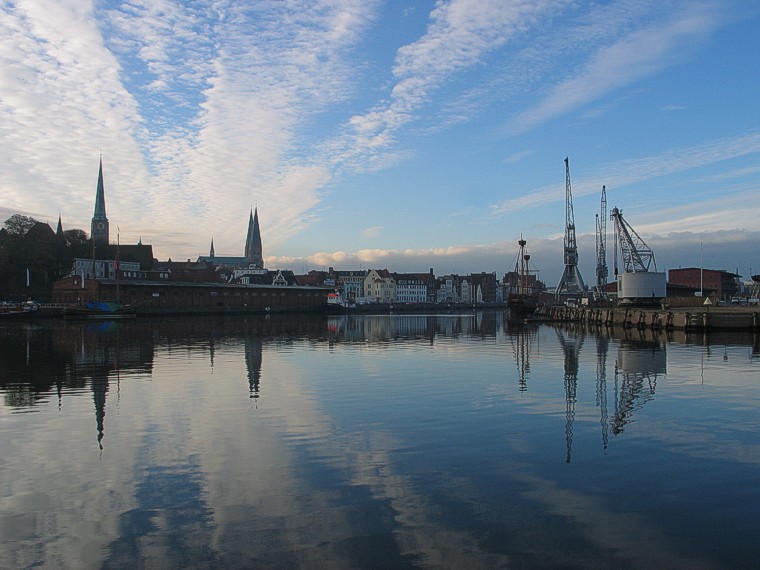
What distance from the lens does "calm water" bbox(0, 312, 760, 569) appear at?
8.09 meters

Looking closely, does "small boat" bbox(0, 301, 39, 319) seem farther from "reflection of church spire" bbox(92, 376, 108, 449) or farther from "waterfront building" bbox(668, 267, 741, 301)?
"waterfront building" bbox(668, 267, 741, 301)

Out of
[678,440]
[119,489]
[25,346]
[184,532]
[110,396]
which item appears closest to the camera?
[184,532]

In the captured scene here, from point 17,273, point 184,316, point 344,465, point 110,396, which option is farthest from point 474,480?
point 17,273

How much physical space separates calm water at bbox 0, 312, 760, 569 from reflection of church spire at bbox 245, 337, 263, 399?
275mm

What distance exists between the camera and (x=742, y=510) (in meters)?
9.29

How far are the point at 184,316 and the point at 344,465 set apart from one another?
9932 centimetres

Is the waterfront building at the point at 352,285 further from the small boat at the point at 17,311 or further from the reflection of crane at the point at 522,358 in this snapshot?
the reflection of crane at the point at 522,358

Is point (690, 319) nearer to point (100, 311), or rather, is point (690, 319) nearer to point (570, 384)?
point (570, 384)

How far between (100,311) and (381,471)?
269ft

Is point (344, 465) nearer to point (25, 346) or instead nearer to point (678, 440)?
point (678, 440)

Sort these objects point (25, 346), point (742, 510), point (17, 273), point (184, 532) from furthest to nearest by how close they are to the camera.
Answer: point (17, 273)
point (25, 346)
point (742, 510)
point (184, 532)

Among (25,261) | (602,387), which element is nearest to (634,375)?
(602,387)

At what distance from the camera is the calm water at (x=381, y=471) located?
809 cm

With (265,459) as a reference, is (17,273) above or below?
above
